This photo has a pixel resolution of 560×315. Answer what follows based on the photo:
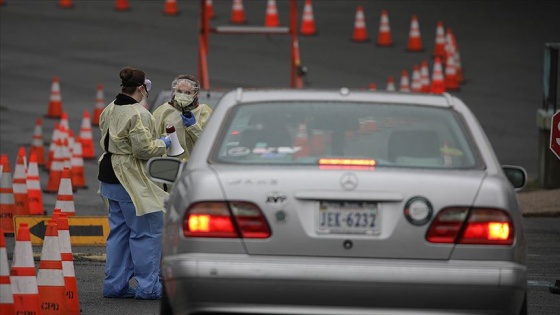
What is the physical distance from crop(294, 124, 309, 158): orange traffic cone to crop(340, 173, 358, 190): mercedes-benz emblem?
0.43 meters

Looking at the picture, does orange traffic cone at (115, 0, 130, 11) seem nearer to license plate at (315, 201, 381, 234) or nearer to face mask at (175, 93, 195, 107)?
face mask at (175, 93, 195, 107)

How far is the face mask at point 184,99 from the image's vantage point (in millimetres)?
10914

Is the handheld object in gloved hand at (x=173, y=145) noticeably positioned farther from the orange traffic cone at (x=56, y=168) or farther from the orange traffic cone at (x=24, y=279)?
the orange traffic cone at (x=56, y=168)

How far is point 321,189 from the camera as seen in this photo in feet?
22.8

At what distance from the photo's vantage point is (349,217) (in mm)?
6965

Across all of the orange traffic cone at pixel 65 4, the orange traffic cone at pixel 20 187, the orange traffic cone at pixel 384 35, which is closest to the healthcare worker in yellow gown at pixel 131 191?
the orange traffic cone at pixel 20 187

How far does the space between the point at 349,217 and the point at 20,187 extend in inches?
353

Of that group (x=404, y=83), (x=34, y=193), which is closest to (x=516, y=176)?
(x=34, y=193)

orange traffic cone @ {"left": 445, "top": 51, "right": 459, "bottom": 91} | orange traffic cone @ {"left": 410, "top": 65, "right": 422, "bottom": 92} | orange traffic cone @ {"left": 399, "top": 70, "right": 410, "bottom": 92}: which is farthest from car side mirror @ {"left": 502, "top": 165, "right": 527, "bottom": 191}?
orange traffic cone @ {"left": 445, "top": 51, "right": 459, "bottom": 91}

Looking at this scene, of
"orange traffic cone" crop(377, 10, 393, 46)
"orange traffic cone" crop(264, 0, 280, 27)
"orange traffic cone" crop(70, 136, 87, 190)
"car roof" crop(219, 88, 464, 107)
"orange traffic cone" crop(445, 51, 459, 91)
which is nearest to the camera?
"car roof" crop(219, 88, 464, 107)

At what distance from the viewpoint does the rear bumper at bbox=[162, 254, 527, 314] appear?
22.6 feet

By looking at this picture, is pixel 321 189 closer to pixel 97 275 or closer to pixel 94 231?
pixel 97 275

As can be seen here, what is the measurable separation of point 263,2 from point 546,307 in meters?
24.4

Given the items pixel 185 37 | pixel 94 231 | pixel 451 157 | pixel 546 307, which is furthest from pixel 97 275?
pixel 185 37
